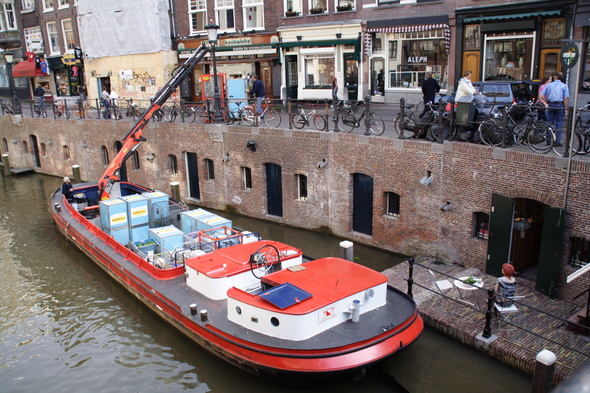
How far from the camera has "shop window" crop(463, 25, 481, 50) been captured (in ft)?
68.5

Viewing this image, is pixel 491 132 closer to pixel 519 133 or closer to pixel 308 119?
pixel 519 133

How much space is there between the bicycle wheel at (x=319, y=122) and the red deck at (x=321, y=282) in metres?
6.87

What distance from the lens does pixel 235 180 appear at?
1991cm

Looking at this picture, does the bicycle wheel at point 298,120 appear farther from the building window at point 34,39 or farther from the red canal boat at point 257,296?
the building window at point 34,39

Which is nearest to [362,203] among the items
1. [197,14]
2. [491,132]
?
[491,132]

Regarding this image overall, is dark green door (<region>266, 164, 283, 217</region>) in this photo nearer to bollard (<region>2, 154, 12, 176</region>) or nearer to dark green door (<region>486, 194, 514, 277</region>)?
dark green door (<region>486, 194, 514, 277</region>)

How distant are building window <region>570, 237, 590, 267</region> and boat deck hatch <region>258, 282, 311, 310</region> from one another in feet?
20.1

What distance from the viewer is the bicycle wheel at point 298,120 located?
57.8ft

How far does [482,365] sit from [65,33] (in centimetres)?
3828

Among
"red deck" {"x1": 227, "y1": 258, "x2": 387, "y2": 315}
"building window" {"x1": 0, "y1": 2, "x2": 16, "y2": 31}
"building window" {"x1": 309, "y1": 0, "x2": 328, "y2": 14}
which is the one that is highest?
"building window" {"x1": 0, "y1": 2, "x2": 16, "y2": 31}

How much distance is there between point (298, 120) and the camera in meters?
17.9

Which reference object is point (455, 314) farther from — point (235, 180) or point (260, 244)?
point (235, 180)

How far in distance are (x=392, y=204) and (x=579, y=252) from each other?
549 cm

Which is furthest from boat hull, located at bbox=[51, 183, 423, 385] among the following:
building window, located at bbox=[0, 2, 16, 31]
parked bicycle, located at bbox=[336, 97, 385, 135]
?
building window, located at bbox=[0, 2, 16, 31]
